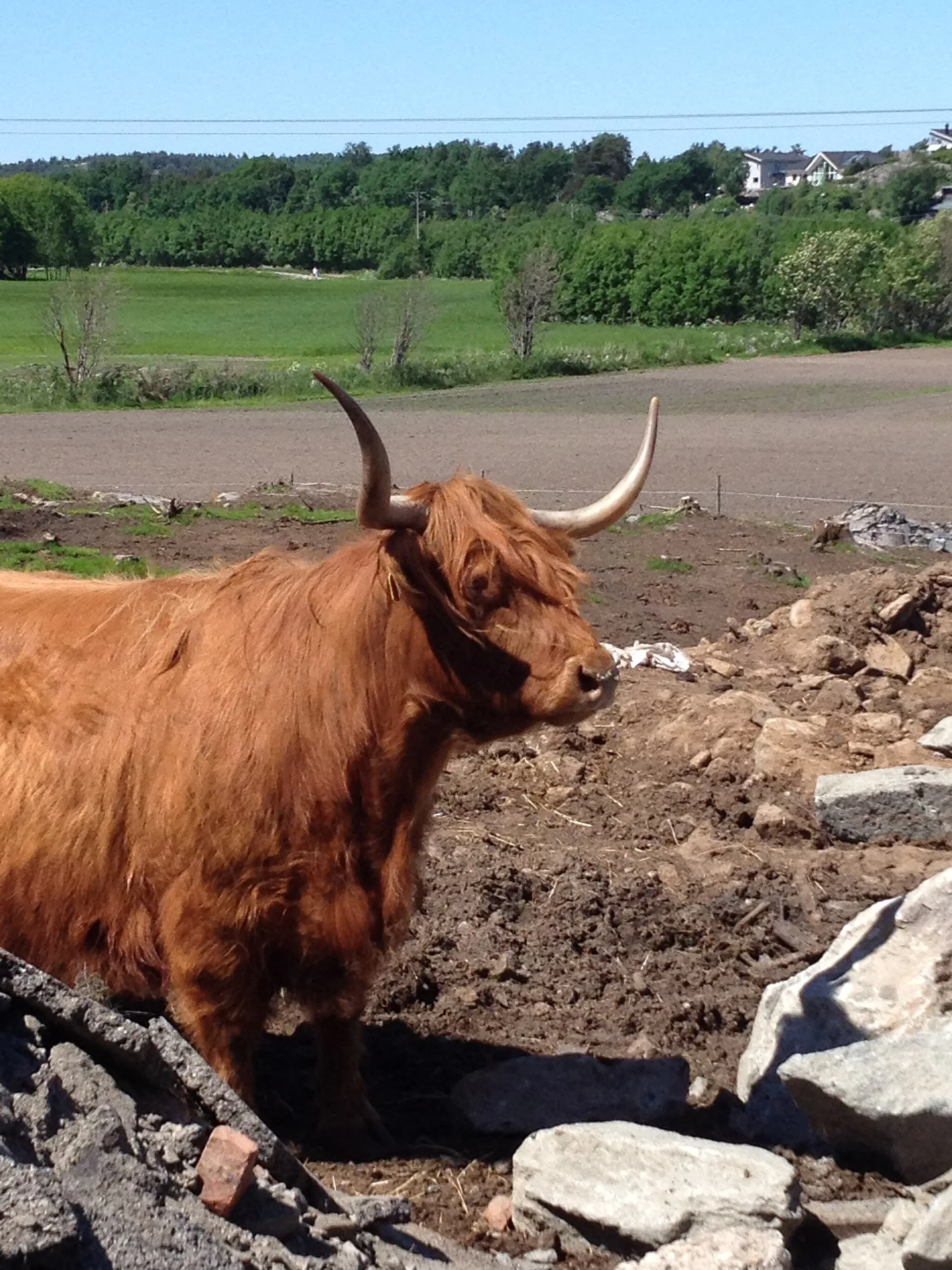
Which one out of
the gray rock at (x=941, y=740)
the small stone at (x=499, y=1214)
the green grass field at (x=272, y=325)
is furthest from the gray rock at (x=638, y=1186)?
the green grass field at (x=272, y=325)

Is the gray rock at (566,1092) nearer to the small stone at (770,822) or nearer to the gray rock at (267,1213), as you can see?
the gray rock at (267,1213)

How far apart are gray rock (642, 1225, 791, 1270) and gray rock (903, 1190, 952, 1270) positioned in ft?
1.09

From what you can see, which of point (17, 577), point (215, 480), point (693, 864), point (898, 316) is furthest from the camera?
point (898, 316)

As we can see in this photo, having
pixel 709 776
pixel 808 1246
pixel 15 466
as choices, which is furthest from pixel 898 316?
pixel 808 1246

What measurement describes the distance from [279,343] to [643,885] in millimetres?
64777

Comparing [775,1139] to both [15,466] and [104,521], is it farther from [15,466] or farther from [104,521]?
[15,466]

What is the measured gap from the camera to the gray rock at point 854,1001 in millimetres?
5426

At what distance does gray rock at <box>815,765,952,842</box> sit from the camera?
8000mm

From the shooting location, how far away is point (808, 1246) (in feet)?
15.1

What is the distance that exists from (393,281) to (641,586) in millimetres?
87424

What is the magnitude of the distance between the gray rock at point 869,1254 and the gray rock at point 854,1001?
79 cm

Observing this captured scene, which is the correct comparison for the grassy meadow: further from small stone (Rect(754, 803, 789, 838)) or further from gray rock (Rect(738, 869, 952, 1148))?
gray rock (Rect(738, 869, 952, 1148))

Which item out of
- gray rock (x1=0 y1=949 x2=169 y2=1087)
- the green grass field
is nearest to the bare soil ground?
gray rock (x1=0 y1=949 x2=169 y2=1087)

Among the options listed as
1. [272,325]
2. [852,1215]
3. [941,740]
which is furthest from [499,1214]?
[272,325]
